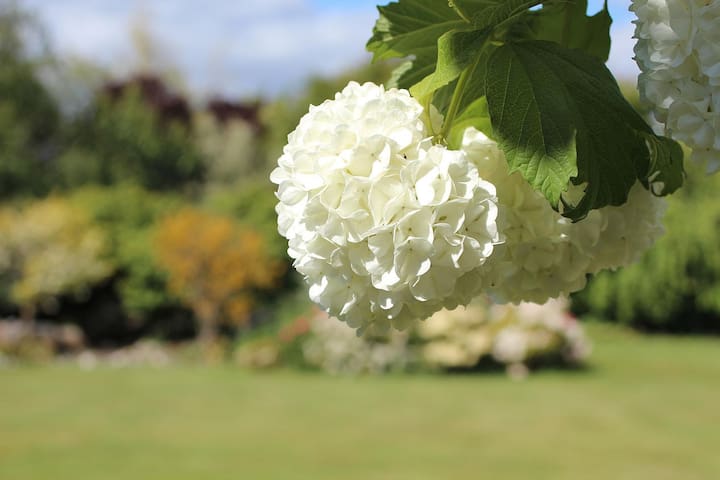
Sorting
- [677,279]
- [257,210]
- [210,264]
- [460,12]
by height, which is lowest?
[677,279]

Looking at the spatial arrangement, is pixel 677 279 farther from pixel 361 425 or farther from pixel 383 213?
pixel 383 213

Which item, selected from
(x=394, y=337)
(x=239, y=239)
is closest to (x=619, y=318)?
(x=394, y=337)

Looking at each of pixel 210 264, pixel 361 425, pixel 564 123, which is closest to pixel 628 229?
pixel 564 123

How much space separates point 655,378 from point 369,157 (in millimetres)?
9463

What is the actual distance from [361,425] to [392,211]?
6.91 metres

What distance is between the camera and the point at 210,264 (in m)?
12.1

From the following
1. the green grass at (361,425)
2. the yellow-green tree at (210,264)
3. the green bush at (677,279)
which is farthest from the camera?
the green bush at (677,279)

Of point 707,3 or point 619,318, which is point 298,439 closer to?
point 707,3

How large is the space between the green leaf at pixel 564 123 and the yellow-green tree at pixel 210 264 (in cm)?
1129

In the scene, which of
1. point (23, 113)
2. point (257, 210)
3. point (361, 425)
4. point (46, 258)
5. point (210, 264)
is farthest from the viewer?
point (23, 113)

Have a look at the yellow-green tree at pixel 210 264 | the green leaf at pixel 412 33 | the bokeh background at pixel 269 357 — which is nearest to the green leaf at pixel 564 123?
the green leaf at pixel 412 33

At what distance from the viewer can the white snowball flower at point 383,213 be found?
770mm

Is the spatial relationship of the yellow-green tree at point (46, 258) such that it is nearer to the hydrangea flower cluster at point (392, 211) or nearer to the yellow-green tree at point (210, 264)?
the yellow-green tree at point (210, 264)

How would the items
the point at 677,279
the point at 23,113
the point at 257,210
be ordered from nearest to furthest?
the point at 677,279, the point at 257,210, the point at 23,113
